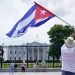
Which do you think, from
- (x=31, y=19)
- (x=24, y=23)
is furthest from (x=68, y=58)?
(x=31, y=19)

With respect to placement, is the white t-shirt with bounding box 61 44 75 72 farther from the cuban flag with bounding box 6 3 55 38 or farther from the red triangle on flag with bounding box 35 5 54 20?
the red triangle on flag with bounding box 35 5 54 20

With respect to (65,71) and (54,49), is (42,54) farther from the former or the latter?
(65,71)

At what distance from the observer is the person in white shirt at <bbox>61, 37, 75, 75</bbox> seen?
7.32 meters

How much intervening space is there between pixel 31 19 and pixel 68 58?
14.9 ft

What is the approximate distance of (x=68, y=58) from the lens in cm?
747

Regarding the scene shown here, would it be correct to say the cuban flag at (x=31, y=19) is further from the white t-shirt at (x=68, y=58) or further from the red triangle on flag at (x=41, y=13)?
the white t-shirt at (x=68, y=58)

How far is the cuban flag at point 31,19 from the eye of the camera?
11508mm

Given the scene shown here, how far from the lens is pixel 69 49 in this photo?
24.3 feet

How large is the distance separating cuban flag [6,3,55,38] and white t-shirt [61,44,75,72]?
3.79 m

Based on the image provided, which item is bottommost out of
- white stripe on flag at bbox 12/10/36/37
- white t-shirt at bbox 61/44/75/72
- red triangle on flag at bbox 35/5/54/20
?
→ white t-shirt at bbox 61/44/75/72

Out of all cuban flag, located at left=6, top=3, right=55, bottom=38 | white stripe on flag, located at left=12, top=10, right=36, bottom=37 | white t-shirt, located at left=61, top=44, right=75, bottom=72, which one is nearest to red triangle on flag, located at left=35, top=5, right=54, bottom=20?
cuban flag, located at left=6, top=3, right=55, bottom=38

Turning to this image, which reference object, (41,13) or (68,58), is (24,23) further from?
(68,58)

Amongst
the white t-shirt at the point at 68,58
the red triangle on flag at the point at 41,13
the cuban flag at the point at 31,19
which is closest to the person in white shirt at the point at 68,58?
the white t-shirt at the point at 68,58

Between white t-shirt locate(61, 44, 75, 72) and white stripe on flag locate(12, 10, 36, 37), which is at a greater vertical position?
white stripe on flag locate(12, 10, 36, 37)
